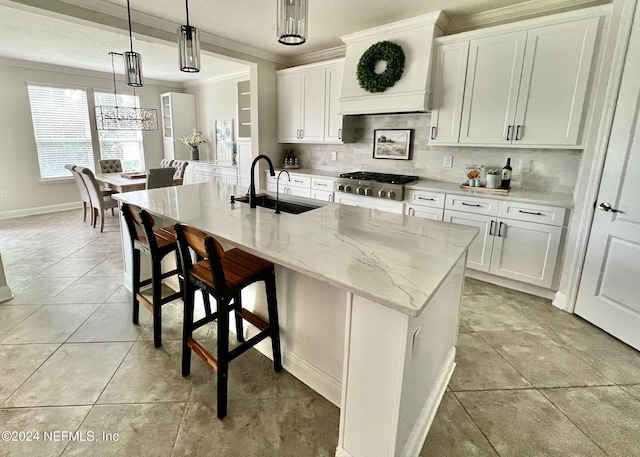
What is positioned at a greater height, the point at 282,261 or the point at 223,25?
the point at 223,25

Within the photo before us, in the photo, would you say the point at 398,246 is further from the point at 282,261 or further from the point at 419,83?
the point at 419,83

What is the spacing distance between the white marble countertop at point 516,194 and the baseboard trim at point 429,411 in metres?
1.64

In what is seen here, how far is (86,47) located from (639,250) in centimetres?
660

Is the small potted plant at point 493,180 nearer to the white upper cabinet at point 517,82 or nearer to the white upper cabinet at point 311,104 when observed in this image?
the white upper cabinet at point 517,82

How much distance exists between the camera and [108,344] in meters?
2.24

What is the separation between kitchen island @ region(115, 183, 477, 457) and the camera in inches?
47.1

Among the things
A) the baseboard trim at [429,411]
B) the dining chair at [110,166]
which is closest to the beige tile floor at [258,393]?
the baseboard trim at [429,411]

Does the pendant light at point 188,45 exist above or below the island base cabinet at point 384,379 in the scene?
above

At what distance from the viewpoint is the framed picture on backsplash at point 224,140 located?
659 centimetres

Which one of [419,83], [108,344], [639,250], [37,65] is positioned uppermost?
[37,65]

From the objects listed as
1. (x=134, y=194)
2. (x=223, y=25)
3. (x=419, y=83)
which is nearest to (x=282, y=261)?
(x=134, y=194)

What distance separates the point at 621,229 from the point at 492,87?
165cm

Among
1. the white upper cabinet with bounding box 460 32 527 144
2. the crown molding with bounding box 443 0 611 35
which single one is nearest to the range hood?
the crown molding with bounding box 443 0 611 35

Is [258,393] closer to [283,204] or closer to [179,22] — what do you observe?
[283,204]
